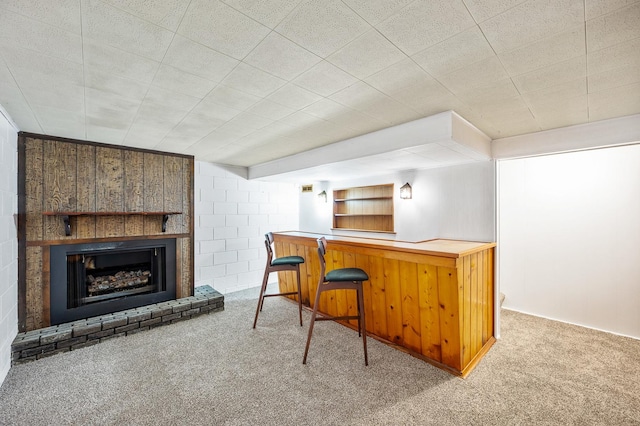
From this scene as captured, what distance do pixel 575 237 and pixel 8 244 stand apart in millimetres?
6062

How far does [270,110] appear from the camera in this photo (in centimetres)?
228

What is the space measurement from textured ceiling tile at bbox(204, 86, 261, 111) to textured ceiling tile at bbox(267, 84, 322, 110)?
6.3 inches

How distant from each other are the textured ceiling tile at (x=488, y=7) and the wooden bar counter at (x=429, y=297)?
1571 mm

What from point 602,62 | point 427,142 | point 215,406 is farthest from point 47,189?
point 602,62

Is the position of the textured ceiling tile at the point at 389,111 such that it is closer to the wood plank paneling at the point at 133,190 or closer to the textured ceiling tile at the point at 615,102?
the textured ceiling tile at the point at 615,102

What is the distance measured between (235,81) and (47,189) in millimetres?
2759

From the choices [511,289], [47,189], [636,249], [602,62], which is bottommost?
[511,289]

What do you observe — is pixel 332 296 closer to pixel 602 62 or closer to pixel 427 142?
pixel 427 142

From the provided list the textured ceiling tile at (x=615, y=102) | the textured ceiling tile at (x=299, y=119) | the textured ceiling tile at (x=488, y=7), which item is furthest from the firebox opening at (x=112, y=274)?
the textured ceiling tile at (x=615, y=102)

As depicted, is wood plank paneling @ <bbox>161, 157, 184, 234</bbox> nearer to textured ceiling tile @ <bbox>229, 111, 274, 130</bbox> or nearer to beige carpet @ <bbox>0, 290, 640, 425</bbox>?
beige carpet @ <bbox>0, 290, 640, 425</bbox>

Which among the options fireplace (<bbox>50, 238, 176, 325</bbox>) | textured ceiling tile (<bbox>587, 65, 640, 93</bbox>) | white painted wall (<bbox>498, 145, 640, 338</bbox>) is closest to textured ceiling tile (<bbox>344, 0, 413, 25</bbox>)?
textured ceiling tile (<bbox>587, 65, 640, 93</bbox>)

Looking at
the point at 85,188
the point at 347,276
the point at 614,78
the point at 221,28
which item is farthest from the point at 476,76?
the point at 85,188

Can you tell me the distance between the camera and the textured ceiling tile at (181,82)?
1.65 meters

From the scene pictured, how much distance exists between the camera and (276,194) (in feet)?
17.7
